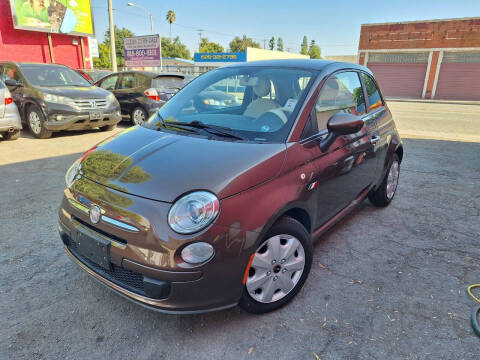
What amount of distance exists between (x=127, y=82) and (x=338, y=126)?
27.5 feet

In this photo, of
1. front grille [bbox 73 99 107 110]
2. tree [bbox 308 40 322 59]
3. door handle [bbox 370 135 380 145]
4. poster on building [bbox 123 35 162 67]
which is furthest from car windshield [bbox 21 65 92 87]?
tree [bbox 308 40 322 59]

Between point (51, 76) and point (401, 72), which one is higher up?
point (401, 72)

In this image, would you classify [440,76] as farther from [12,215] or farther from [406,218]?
[12,215]

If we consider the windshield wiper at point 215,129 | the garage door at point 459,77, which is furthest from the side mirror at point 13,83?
the garage door at point 459,77

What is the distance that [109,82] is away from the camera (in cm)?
1014

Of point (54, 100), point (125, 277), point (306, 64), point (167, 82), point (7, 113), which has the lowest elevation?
point (125, 277)

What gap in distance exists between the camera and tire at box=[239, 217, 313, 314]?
2119mm

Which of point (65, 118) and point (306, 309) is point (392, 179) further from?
point (65, 118)

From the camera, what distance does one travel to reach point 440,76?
95.1 feet

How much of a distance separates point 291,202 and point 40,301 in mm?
1916

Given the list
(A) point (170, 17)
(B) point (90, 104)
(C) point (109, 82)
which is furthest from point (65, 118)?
(A) point (170, 17)

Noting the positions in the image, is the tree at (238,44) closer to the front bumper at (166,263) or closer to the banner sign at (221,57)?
the banner sign at (221,57)

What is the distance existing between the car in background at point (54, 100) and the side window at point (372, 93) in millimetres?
6265

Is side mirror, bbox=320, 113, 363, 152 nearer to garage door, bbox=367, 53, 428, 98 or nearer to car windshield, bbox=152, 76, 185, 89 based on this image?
car windshield, bbox=152, 76, 185, 89
